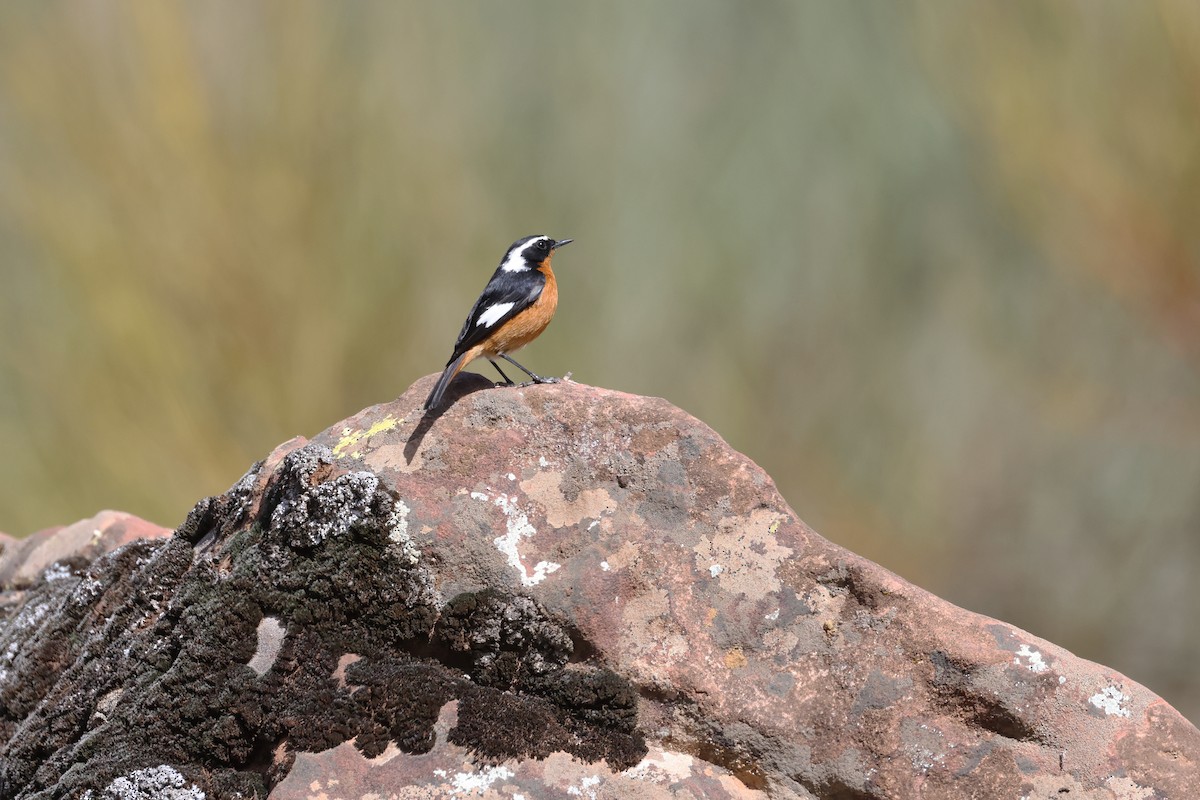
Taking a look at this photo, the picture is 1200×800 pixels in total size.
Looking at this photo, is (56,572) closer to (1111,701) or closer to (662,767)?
(662,767)

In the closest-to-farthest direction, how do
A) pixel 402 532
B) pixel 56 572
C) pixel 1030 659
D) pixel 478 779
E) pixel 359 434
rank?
1. pixel 478 779
2. pixel 1030 659
3. pixel 402 532
4. pixel 359 434
5. pixel 56 572

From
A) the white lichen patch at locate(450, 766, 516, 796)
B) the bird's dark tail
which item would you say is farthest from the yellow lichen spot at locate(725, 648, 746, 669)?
the bird's dark tail

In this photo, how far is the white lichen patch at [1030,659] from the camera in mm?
4098

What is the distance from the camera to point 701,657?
4223mm

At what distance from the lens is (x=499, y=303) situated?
6.12 meters

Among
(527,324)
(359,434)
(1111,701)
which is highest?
(527,324)

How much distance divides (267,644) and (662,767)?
174cm

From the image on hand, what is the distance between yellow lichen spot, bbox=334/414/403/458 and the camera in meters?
4.77

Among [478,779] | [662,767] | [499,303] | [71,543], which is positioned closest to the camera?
[478,779]

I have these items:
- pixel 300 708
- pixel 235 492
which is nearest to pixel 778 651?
pixel 300 708

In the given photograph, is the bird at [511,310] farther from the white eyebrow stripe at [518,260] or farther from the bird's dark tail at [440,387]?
the bird's dark tail at [440,387]

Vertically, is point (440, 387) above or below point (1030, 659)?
above

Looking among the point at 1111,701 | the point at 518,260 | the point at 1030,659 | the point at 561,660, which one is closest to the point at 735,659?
the point at 561,660

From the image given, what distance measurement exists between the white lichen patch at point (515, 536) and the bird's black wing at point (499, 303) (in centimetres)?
130
